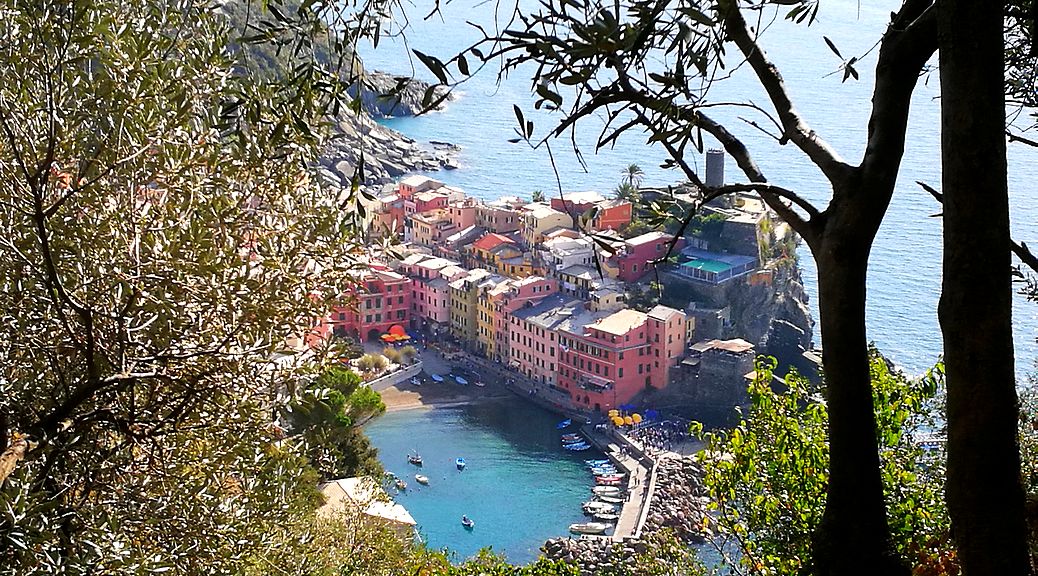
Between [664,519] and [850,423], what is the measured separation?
662 inches

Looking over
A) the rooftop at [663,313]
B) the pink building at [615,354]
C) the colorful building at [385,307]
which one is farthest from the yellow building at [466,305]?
the rooftop at [663,313]

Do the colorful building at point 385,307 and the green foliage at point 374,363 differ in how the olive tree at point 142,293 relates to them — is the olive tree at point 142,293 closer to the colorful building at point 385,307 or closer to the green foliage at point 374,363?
the green foliage at point 374,363

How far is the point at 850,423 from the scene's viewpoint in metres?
1.48

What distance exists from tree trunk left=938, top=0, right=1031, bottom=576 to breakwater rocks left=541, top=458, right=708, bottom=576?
43.3 feet

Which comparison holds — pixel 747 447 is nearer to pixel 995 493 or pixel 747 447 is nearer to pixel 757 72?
pixel 757 72

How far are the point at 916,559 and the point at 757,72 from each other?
1402mm

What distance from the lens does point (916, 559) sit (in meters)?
2.48

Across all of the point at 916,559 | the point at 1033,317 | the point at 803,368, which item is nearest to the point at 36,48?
the point at 916,559

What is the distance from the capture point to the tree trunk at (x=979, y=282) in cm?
115

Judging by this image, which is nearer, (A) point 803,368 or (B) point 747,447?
(B) point 747,447

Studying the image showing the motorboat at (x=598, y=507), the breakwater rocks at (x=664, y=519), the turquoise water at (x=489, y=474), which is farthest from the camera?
the motorboat at (x=598, y=507)

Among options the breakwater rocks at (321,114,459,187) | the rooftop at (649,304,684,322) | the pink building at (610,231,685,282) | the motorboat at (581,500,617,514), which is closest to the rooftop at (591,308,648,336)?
the rooftop at (649,304,684,322)

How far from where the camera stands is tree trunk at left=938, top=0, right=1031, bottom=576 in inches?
45.1

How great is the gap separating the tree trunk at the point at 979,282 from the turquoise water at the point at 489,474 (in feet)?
52.8
